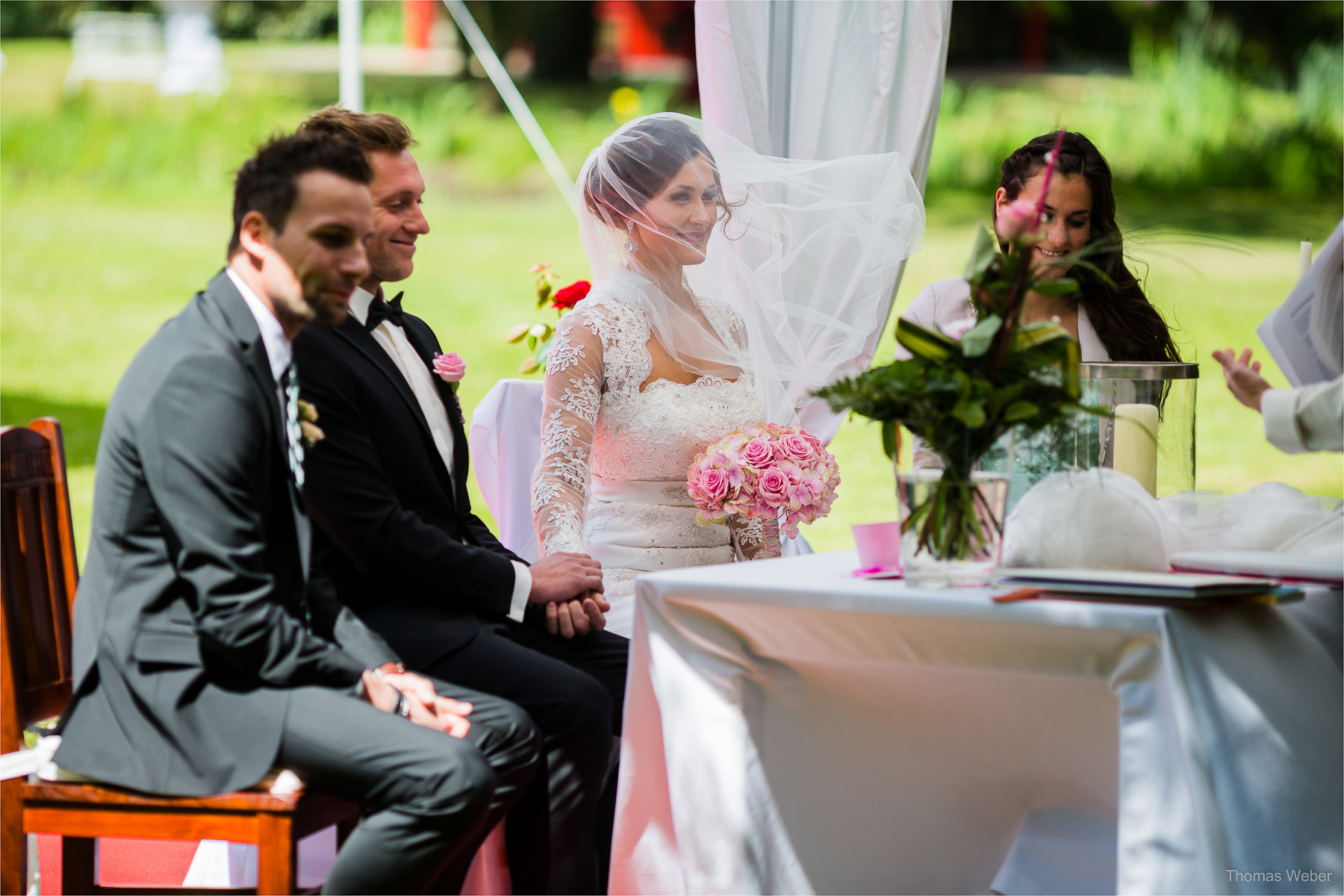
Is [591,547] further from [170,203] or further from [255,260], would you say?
[170,203]

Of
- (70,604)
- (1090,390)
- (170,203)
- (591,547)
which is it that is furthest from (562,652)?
(170,203)

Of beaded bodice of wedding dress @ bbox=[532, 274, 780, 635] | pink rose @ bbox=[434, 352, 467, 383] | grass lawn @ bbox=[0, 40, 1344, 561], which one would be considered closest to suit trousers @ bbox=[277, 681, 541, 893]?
pink rose @ bbox=[434, 352, 467, 383]

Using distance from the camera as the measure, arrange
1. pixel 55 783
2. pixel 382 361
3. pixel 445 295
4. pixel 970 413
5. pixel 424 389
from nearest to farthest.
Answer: pixel 970 413 → pixel 55 783 → pixel 382 361 → pixel 424 389 → pixel 445 295

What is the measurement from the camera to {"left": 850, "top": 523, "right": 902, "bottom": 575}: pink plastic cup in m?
2.19

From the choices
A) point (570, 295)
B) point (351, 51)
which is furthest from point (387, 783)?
point (351, 51)

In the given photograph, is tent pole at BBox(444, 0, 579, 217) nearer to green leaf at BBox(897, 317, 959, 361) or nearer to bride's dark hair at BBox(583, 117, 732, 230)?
bride's dark hair at BBox(583, 117, 732, 230)

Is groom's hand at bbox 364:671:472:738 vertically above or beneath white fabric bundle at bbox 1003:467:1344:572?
beneath

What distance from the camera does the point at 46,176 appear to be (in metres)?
13.9

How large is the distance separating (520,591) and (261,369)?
790 mm

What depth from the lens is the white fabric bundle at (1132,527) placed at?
207 cm

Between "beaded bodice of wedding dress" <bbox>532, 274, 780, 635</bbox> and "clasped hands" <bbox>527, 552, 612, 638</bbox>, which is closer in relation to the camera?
"clasped hands" <bbox>527, 552, 612, 638</bbox>

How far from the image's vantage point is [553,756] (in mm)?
2473

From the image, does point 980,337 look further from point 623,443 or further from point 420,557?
point 623,443

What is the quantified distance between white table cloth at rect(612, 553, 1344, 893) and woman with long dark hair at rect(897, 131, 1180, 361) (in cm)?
115
